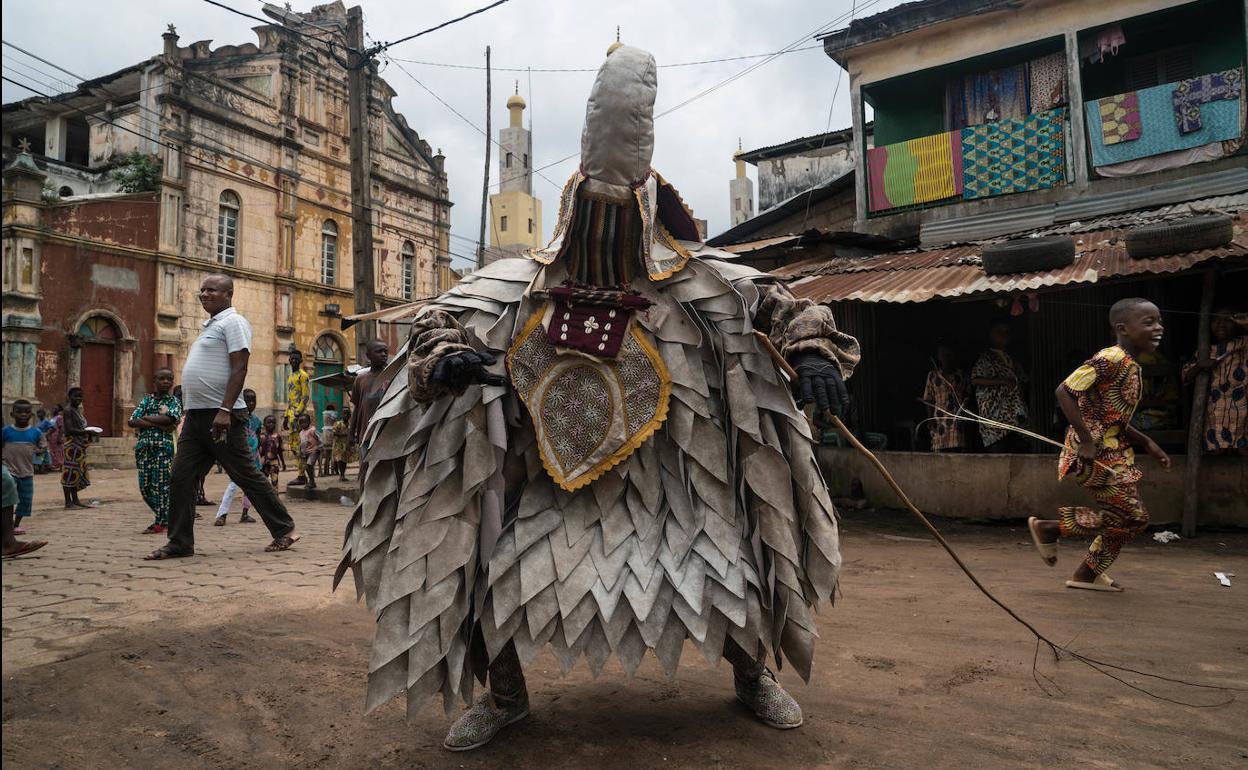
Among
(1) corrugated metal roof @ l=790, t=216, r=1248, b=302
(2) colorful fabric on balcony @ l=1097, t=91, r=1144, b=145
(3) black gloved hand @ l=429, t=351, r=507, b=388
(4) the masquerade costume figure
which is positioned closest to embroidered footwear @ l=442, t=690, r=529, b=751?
(4) the masquerade costume figure

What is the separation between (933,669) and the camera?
A: 3215mm

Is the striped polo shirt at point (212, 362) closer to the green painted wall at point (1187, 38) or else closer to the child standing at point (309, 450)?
the child standing at point (309, 450)

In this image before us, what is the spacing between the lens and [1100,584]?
4.73 metres

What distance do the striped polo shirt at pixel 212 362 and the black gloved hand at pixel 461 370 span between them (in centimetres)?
331

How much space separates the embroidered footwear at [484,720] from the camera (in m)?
2.45

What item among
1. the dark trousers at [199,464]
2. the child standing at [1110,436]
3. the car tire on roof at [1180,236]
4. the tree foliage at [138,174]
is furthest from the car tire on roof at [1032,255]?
the tree foliage at [138,174]

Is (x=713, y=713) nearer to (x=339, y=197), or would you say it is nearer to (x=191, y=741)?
(x=191, y=741)

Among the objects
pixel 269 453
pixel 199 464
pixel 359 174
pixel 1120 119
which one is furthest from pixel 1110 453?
pixel 359 174

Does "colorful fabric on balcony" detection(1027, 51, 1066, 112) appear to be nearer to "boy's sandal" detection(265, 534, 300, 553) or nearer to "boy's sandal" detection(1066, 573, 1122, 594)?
"boy's sandal" detection(1066, 573, 1122, 594)

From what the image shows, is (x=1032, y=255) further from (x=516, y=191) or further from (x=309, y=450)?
(x=516, y=191)

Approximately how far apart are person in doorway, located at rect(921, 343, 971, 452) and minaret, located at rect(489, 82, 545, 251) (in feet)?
107

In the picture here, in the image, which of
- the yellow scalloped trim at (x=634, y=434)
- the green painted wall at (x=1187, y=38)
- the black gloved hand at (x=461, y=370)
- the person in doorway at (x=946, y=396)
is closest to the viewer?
the black gloved hand at (x=461, y=370)

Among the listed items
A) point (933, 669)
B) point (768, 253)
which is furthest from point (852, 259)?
point (933, 669)

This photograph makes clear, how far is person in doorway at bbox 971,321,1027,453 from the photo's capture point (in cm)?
798
